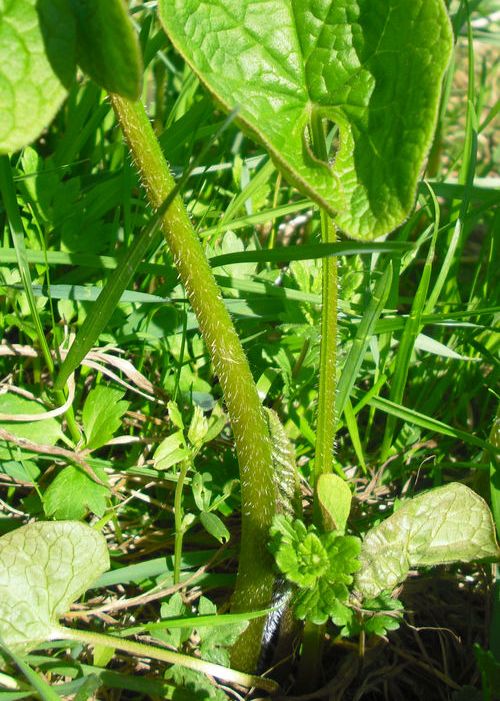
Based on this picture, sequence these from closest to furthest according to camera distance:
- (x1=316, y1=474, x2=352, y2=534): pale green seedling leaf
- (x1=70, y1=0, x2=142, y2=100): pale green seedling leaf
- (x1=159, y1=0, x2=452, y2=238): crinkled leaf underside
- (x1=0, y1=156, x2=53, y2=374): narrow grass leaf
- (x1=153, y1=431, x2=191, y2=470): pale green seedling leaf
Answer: (x1=70, y1=0, x2=142, y2=100): pale green seedling leaf < (x1=159, y1=0, x2=452, y2=238): crinkled leaf underside < (x1=316, y1=474, x2=352, y2=534): pale green seedling leaf < (x1=153, y1=431, x2=191, y2=470): pale green seedling leaf < (x1=0, y1=156, x2=53, y2=374): narrow grass leaf

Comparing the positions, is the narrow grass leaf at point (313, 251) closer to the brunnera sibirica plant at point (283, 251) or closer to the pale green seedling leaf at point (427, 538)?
the brunnera sibirica plant at point (283, 251)

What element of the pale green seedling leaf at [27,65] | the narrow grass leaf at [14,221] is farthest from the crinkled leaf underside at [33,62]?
the narrow grass leaf at [14,221]

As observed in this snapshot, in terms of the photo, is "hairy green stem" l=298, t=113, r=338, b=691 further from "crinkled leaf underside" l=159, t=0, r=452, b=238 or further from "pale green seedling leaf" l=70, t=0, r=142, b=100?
"pale green seedling leaf" l=70, t=0, r=142, b=100

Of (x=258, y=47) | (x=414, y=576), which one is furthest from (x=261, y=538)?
(x=258, y=47)

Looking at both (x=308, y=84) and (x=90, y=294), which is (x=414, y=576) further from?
(x=308, y=84)

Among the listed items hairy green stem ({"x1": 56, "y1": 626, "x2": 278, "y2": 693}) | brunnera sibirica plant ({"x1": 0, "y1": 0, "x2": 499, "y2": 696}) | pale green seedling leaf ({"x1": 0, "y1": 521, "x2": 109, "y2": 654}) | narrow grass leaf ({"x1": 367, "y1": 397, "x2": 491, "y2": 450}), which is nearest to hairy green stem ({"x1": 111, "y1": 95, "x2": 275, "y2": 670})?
brunnera sibirica plant ({"x1": 0, "y1": 0, "x2": 499, "y2": 696})

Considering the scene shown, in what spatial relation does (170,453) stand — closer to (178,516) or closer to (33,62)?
(178,516)
